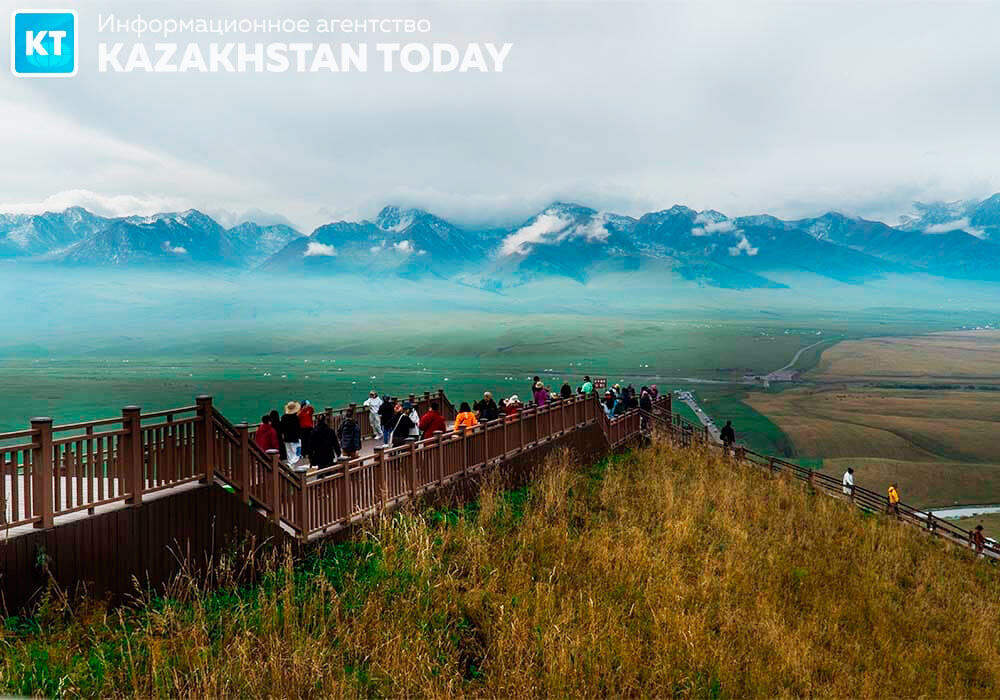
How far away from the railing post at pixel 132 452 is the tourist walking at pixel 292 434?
17.1ft

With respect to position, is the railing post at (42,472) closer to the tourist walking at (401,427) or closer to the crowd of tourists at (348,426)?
the crowd of tourists at (348,426)

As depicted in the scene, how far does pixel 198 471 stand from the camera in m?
10.1

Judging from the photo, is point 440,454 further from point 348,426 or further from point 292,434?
point 292,434

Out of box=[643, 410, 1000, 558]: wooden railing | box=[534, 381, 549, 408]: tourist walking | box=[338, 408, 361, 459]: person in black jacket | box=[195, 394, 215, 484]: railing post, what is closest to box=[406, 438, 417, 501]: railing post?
box=[338, 408, 361, 459]: person in black jacket

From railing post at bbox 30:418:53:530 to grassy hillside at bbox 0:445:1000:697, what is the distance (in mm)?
1076

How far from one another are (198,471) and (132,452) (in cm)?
115

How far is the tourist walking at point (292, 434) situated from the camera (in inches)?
575

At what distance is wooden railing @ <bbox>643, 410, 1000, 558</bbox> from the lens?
2523 centimetres

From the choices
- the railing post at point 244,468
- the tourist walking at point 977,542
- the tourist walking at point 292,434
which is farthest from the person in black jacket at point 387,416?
the tourist walking at point 977,542

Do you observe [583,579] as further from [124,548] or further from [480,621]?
[124,548]

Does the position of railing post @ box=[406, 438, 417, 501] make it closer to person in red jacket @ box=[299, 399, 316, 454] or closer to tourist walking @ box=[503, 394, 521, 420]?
person in red jacket @ box=[299, 399, 316, 454]

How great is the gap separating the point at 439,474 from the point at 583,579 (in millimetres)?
4025

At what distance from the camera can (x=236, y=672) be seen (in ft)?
24.2

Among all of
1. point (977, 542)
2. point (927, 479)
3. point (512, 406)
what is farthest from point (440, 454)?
point (927, 479)
